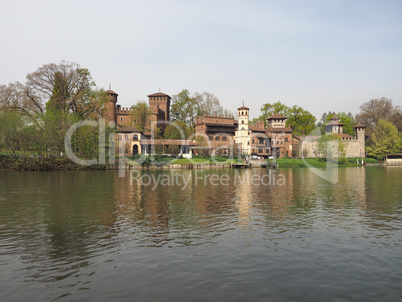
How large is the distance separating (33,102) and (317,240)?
66835 mm

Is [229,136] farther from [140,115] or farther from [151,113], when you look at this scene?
[140,115]

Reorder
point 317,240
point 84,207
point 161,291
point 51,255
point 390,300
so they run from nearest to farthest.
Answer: point 390,300, point 161,291, point 51,255, point 317,240, point 84,207

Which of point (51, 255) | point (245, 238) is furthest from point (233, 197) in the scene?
point (51, 255)

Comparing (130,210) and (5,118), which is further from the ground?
(5,118)

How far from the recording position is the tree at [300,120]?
111 meters

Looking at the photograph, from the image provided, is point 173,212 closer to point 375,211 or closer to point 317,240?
point 317,240

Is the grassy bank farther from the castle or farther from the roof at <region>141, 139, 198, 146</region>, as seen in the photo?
the roof at <region>141, 139, 198, 146</region>

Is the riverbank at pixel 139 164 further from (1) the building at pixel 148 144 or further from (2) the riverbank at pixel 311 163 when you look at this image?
(1) the building at pixel 148 144

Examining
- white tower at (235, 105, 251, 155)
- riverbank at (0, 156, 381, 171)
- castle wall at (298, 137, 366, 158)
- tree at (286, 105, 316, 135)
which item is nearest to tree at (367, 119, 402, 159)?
castle wall at (298, 137, 366, 158)

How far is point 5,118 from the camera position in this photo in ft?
178

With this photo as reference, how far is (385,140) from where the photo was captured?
9538 centimetres

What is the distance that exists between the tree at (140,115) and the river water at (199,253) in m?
75.4

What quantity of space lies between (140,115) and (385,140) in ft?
259

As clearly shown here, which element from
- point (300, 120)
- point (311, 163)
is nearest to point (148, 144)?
point (311, 163)
